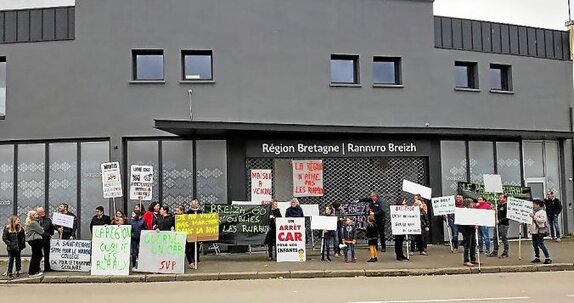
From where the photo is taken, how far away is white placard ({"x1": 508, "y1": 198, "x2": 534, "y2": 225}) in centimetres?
1591

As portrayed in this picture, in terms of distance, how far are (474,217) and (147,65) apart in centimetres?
1085

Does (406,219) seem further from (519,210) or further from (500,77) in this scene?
(500,77)

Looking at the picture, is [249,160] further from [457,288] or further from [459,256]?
[457,288]

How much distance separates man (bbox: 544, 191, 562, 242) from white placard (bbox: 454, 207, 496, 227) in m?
6.79

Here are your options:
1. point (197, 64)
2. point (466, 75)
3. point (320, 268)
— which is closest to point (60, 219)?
point (197, 64)

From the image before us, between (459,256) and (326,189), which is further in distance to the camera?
(326,189)

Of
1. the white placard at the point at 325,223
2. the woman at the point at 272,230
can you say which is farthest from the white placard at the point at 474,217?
the woman at the point at 272,230

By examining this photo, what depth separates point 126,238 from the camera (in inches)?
567

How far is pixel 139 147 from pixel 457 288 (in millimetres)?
10836

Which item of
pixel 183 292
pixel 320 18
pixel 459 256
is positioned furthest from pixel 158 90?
pixel 459 256

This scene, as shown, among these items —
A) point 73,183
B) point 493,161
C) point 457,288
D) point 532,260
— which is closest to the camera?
point 457,288

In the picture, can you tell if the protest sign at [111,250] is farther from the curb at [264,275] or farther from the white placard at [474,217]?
the white placard at [474,217]

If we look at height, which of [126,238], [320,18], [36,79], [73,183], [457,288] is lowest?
[457,288]

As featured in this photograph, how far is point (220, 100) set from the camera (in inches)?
745
